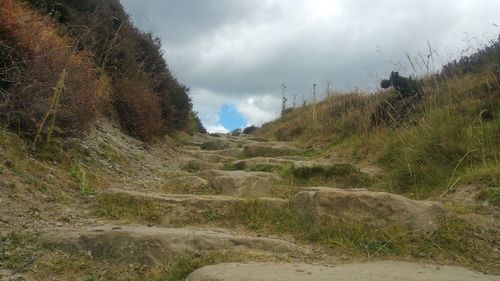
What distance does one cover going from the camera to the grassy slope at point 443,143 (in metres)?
4.58

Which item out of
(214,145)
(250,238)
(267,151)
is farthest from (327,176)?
(214,145)

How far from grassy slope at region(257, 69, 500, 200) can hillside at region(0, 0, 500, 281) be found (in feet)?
0.06

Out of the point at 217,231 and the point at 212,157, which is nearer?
the point at 217,231

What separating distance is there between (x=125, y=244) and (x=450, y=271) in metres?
1.88

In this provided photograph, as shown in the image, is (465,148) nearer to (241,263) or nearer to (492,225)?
(492,225)

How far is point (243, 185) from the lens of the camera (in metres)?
4.96

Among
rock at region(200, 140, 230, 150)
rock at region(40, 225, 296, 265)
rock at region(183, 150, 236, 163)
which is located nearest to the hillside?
rock at region(40, 225, 296, 265)

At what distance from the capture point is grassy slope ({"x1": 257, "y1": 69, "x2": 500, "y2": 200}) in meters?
4.58

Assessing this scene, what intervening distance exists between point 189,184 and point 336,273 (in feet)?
9.04

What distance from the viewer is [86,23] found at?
7.46m

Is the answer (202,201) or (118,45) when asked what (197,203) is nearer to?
(202,201)

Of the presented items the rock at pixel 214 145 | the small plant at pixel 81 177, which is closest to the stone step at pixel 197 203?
the small plant at pixel 81 177

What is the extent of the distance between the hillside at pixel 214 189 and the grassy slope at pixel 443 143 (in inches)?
0.8

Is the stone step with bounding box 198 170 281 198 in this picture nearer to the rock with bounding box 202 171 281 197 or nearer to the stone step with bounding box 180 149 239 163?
the rock with bounding box 202 171 281 197
